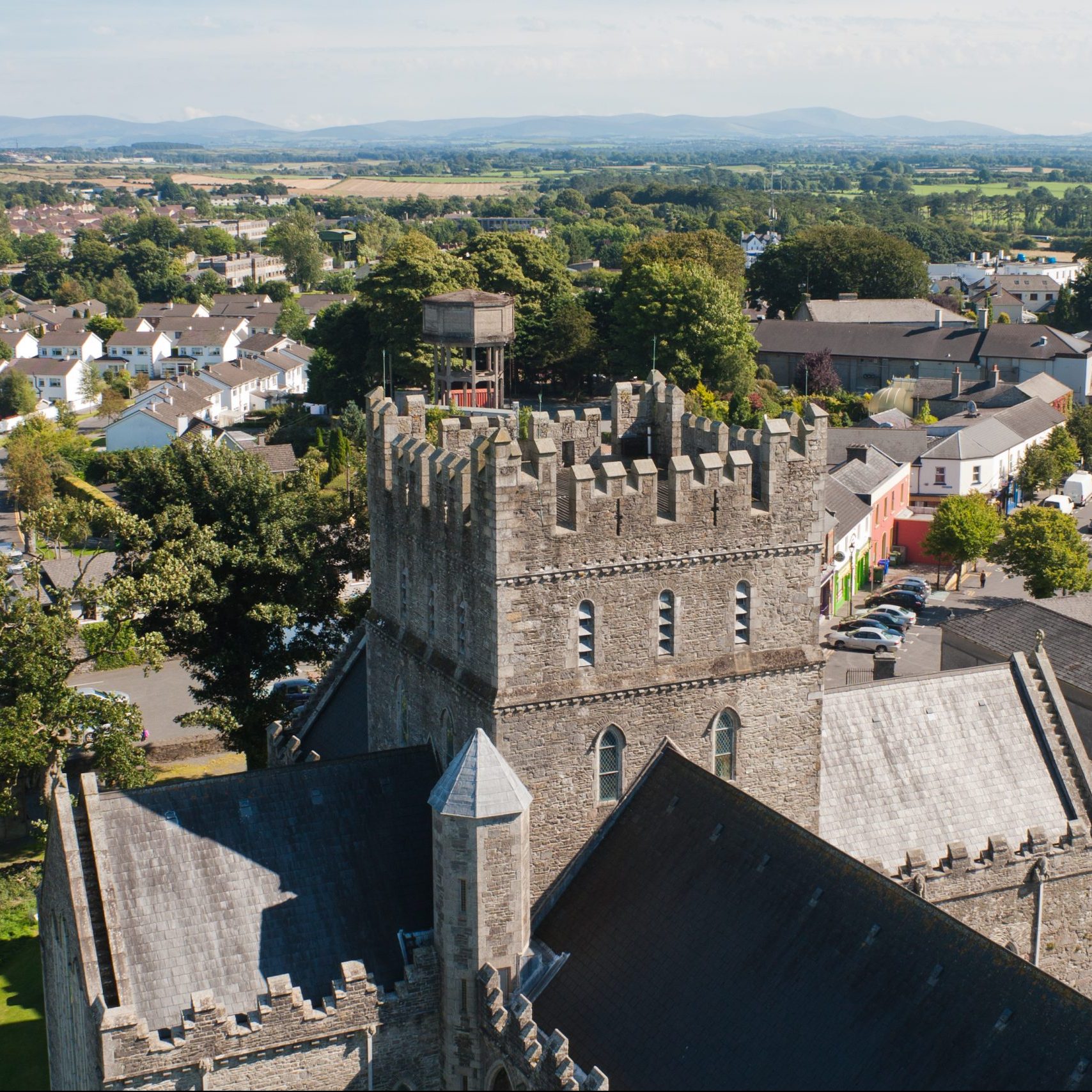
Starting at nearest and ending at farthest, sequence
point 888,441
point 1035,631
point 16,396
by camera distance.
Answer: point 1035,631 < point 888,441 < point 16,396

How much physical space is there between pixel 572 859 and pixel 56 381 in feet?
480

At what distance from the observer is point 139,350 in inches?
7003

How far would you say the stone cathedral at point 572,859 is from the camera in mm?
21172

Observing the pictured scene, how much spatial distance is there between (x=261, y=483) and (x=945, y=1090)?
98.5 feet

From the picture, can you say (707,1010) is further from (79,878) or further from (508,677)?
(79,878)

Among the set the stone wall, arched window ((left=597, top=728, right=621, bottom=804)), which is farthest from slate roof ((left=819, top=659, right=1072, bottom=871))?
arched window ((left=597, top=728, right=621, bottom=804))

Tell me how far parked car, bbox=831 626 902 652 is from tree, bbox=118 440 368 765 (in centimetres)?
3083

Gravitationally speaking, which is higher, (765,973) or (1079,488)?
(765,973)

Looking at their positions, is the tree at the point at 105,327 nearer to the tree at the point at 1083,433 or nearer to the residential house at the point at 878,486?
the tree at the point at 1083,433

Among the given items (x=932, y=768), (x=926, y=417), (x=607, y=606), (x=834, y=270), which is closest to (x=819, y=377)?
(x=926, y=417)

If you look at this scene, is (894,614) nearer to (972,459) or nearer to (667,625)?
(972,459)

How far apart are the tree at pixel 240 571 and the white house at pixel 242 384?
95645mm

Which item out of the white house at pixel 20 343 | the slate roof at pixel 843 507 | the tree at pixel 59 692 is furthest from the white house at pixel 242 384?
the tree at pixel 59 692

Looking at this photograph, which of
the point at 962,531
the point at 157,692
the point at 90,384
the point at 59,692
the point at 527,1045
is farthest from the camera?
the point at 90,384
